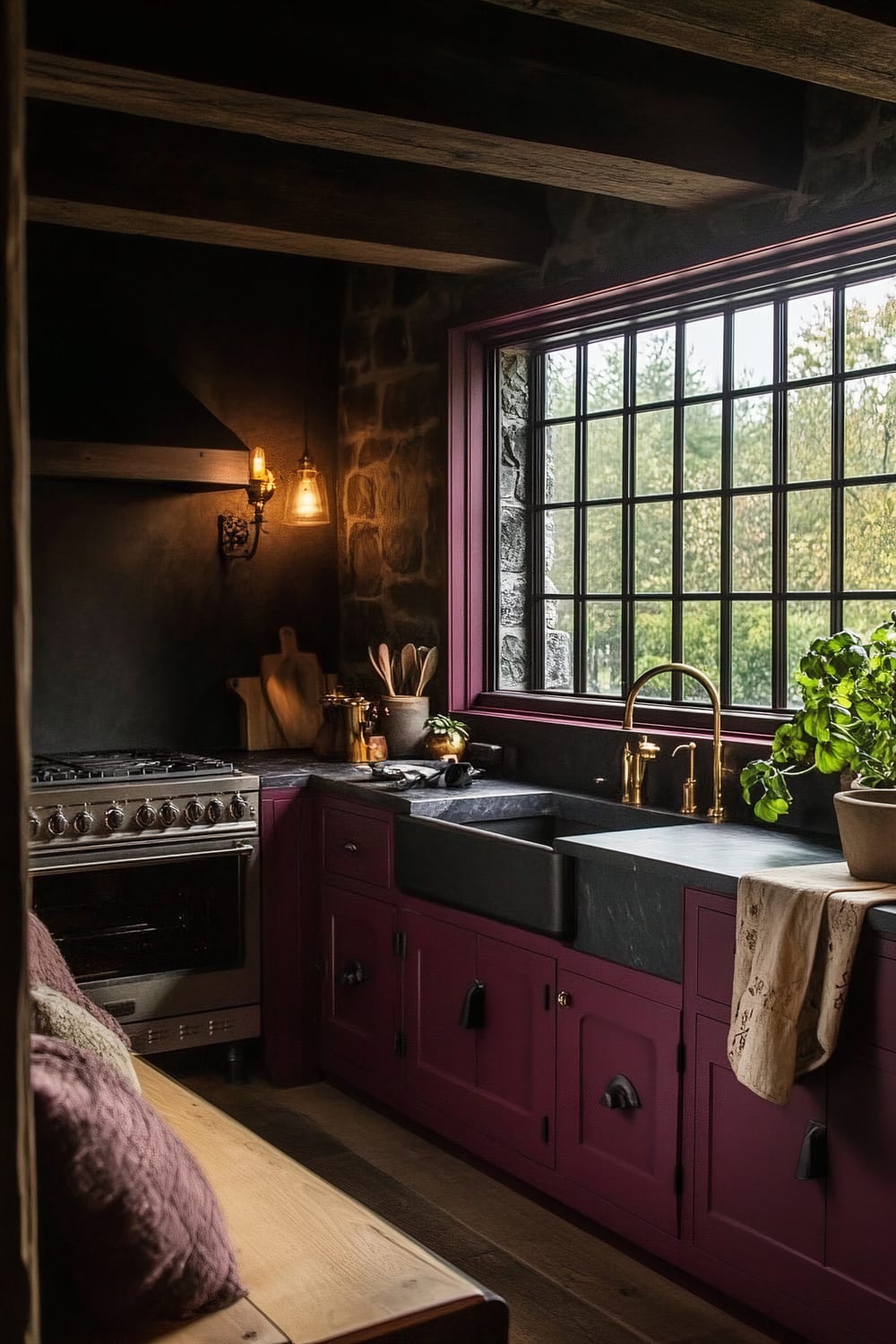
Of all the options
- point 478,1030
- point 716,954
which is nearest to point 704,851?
point 716,954

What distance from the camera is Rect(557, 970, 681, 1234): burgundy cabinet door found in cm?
307

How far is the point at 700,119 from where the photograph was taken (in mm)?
3471

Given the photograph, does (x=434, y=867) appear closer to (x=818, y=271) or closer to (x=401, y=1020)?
(x=401, y=1020)

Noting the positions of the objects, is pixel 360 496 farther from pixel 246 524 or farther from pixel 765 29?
pixel 765 29

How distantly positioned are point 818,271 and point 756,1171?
2.19m

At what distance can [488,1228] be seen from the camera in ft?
11.1

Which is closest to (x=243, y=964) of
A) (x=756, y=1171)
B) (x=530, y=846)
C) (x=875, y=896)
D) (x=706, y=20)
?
(x=530, y=846)

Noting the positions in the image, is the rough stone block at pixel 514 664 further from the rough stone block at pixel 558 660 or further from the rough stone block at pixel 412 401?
the rough stone block at pixel 412 401

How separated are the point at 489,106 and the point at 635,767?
1.79 meters

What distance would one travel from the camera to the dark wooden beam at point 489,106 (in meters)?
3.05

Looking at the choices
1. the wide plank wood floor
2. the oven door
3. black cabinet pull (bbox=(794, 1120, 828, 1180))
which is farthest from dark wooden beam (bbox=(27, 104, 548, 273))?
black cabinet pull (bbox=(794, 1120, 828, 1180))

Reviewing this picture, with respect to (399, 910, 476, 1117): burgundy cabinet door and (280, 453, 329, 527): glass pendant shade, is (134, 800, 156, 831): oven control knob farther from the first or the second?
(280, 453, 329, 527): glass pendant shade

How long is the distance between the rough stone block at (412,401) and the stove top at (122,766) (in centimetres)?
139

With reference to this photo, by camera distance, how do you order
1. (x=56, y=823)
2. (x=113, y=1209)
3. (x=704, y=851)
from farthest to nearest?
(x=56, y=823)
(x=704, y=851)
(x=113, y=1209)
